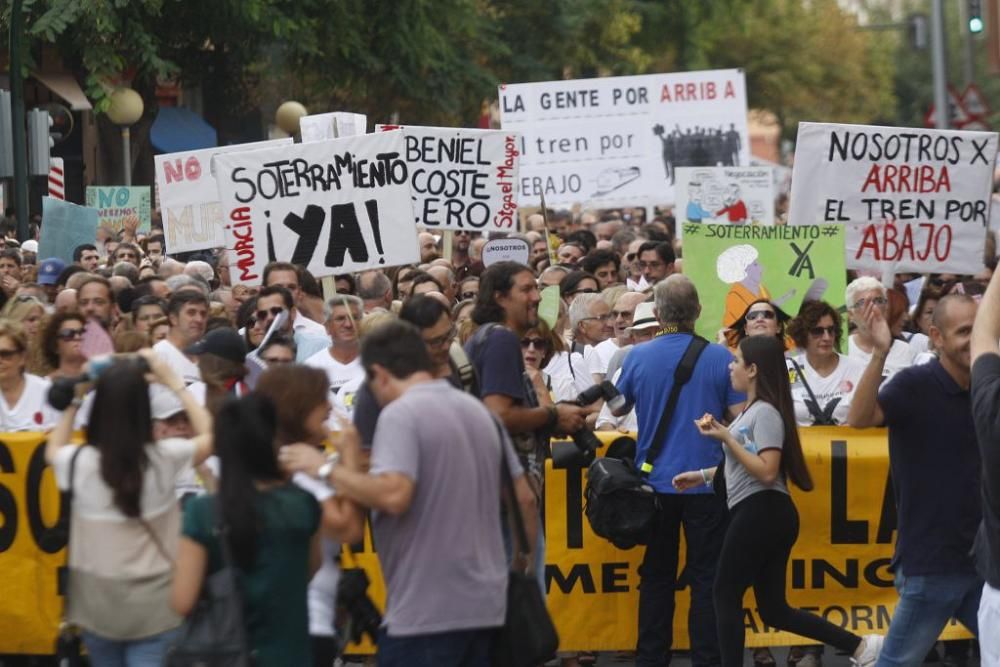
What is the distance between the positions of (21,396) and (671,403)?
9.22ft

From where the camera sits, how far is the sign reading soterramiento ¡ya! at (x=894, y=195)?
42.8 feet

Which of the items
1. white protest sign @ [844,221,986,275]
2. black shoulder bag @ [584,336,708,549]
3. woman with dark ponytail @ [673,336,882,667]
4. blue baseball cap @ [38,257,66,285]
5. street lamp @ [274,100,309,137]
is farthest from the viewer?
street lamp @ [274,100,309,137]

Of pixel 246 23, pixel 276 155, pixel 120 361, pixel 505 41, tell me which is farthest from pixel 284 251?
pixel 505 41

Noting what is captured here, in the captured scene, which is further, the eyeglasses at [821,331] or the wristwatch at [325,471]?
the eyeglasses at [821,331]

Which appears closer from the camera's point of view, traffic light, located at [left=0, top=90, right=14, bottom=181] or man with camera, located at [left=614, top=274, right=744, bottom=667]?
man with camera, located at [left=614, top=274, right=744, bottom=667]

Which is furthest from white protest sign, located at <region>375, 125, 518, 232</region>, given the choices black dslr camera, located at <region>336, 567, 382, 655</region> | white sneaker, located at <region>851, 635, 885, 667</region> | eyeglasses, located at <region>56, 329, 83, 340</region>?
black dslr camera, located at <region>336, 567, 382, 655</region>

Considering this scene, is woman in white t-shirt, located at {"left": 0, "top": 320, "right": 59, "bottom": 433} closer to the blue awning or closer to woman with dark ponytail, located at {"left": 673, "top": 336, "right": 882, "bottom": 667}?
woman with dark ponytail, located at {"left": 673, "top": 336, "right": 882, "bottom": 667}

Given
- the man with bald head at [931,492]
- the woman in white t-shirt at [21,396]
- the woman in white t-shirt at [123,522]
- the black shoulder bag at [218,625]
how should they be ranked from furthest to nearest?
the woman in white t-shirt at [21,396] < the man with bald head at [931,492] < the woman in white t-shirt at [123,522] < the black shoulder bag at [218,625]

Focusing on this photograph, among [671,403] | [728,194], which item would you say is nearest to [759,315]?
[671,403]

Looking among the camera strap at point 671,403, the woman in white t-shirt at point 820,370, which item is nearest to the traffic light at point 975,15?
the woman in white t-shirt at point 820,370

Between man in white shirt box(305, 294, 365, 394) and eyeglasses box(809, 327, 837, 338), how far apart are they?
2.19 m

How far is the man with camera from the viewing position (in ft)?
29.1

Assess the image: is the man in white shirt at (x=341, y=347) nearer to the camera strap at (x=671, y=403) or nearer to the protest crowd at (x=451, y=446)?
the protest crowd at (x=451, y=446)

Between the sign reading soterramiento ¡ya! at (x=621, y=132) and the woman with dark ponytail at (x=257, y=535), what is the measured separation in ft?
51.3
